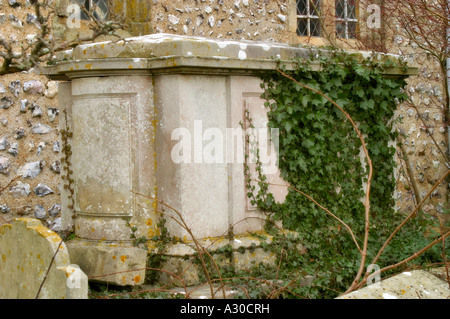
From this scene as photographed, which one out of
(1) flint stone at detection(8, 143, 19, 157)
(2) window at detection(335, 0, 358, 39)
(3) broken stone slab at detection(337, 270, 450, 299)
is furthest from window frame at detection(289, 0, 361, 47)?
(3) broken stone slab at detection(337, 270, 450, 299)

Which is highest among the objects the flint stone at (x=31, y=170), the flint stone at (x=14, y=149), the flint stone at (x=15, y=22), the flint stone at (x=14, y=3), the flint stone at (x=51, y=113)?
the flint stone at (x=14, y=3)

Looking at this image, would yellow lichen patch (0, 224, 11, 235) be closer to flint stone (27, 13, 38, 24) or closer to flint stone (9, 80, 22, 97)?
flint stone (9, 80, 22, 97)

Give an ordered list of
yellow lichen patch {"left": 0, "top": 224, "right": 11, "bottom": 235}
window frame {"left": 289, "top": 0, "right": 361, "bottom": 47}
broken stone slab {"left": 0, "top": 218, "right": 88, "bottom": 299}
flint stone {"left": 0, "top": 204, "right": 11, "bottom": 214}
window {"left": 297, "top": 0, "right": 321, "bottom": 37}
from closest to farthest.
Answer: broken stone slab {"left": 0, "top": 218, "right": 88, "bottom": 299} < yellow lichen patch {"left": 0, "top": 224, "right": 11, "bottom": 235} < flint stone {"left": 0, "top": 204, "right": 11, "bottom": 214} < window frame {"left": 289, "top": 0, "right": 361, "bottom": 47} < window {"left": 297, "top": 0, "right": 321, "bottom": 37}

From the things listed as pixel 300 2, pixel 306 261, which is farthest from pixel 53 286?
pixel 300 2

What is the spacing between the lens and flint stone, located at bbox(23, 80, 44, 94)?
6.64m

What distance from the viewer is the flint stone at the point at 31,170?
6.61 metres

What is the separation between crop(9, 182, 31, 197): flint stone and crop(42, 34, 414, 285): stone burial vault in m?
1.74

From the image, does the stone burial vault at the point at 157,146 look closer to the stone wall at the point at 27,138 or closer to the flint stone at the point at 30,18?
the stone wall at the point at 27,138

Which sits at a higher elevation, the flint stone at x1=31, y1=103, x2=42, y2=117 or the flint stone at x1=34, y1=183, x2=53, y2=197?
the flint stone at x1=31, y1=103, x2=42, y2=117

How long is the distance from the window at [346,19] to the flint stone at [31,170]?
5.13 metres

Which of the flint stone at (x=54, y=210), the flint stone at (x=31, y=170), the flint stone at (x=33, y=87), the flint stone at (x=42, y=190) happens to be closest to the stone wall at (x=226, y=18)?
the flint stone at (x=33, y=87)

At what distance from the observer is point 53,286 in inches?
128

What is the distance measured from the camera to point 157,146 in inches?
192

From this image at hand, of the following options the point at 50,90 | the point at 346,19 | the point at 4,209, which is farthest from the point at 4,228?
the point at 346,19
